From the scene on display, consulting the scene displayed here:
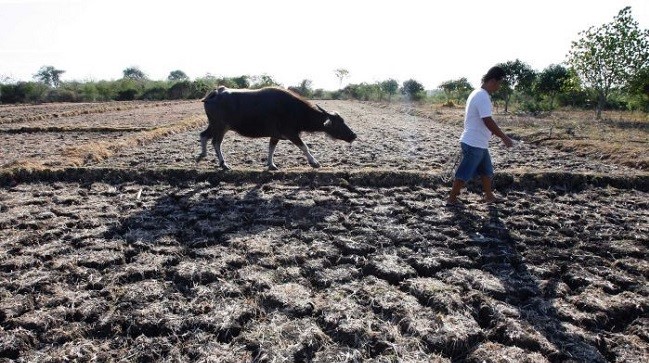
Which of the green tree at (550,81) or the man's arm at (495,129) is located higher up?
the green tree at (550,81)

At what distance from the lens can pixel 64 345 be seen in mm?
2287

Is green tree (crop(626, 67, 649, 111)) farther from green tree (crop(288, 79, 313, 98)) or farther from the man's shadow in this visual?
green tree (crop(288, 79, 313, 98))

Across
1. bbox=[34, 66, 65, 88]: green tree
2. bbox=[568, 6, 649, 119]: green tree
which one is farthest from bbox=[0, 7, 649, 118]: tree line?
bbox=[34, 66, 65, 88]: green tree

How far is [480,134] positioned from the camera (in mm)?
4473

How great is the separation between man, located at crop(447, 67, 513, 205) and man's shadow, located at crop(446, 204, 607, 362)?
0.62 meters

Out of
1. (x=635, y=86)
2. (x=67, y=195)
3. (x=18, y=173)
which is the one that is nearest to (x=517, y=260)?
(x=67, y=195)

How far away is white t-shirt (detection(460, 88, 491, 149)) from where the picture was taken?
4281 millimetres

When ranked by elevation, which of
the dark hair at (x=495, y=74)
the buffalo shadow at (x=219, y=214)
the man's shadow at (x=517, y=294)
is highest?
the dark hair at (x=495, y=74)

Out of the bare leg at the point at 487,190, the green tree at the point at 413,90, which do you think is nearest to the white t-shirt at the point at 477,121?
the bare leg at the point at 487,190

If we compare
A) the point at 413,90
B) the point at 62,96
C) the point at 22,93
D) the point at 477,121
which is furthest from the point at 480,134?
the point at 413,90

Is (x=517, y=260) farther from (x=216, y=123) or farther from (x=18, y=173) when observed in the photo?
(x=18, y=173)

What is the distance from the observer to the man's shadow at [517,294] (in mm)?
2304

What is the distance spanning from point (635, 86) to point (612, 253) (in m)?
20.5

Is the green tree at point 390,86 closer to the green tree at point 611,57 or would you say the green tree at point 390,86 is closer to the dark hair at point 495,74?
the green tree at point 611,57
